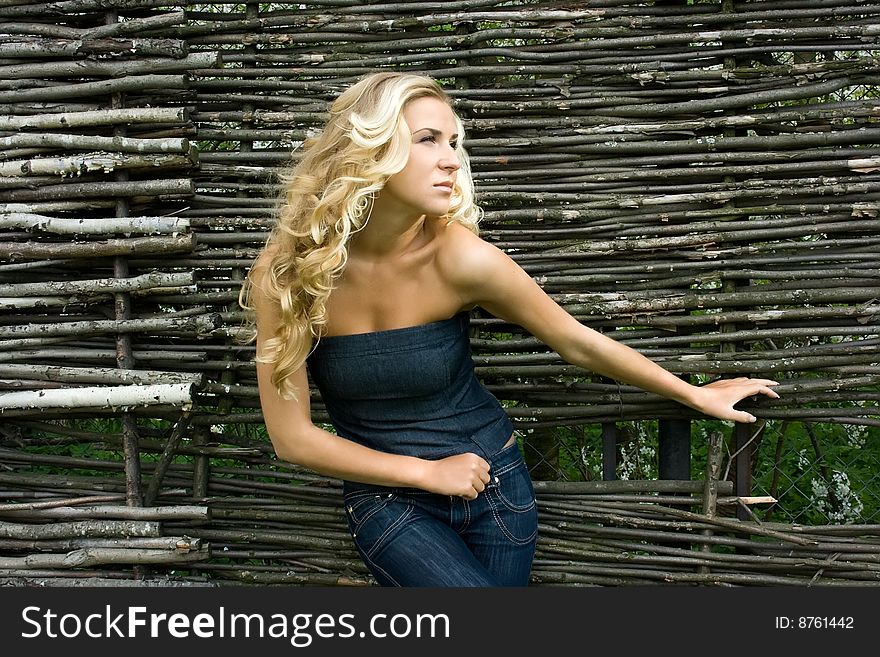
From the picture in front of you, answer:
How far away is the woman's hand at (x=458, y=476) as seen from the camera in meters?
2.04

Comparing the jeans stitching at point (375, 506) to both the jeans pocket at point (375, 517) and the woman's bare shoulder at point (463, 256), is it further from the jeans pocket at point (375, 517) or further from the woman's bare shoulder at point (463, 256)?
the woman's bare shoulder at point (463, 256)

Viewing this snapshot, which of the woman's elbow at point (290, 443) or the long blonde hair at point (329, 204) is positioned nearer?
the long blonde hair at point (329, 204)

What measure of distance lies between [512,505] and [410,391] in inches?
15.6

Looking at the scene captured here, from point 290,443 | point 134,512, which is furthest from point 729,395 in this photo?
point 134,512

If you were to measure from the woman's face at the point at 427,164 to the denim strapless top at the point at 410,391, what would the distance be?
0.32 metres

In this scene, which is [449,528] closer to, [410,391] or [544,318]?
[410,391]

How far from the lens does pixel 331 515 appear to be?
271cm

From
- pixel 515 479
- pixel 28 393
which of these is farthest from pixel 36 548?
pixel 515 479

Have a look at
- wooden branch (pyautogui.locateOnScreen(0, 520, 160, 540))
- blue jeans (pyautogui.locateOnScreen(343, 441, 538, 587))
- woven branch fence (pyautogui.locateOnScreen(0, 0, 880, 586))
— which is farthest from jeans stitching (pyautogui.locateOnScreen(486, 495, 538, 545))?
wooden branch (pyautogui.locateOnScreen(0, 520, 160, 540))

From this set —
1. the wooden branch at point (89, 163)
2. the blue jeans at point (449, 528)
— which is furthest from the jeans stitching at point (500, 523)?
the wooden branch at point (89, 163)

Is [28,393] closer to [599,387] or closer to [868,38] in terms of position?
[599,387]

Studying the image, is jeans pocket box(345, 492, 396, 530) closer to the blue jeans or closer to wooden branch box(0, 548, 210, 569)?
the blue jeans

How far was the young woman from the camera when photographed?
6.43 feet

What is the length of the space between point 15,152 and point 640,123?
6.48 feet
